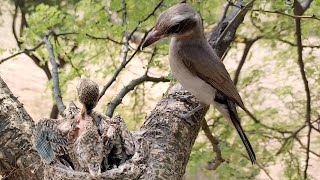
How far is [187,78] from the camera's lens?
1333 mm

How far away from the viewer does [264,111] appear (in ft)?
8.55

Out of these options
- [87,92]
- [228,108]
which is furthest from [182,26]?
[87,92]

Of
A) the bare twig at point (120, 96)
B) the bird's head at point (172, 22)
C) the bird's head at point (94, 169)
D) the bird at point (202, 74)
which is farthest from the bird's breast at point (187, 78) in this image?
the bird's head at point (94, 169)

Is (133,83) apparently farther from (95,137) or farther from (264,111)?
(264,111)

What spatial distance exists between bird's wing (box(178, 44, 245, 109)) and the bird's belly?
0.01 m

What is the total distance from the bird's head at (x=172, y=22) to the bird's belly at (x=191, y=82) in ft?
0.44

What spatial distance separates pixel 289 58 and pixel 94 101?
1.84 m

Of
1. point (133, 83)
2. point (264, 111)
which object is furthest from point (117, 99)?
point (264, 111)

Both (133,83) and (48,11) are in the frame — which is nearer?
(133,83)

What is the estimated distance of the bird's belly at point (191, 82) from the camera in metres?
1.32

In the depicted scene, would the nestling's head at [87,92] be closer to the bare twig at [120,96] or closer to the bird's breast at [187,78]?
the bird's breast at [187,78]

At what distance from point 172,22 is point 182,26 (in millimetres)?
69

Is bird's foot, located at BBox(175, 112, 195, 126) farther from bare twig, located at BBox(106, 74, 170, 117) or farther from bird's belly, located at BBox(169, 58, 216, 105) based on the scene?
bare twig, located at BBox(106, 74, 170, 117)

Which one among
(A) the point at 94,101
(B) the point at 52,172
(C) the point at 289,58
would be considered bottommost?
(B) the point at 52,172
